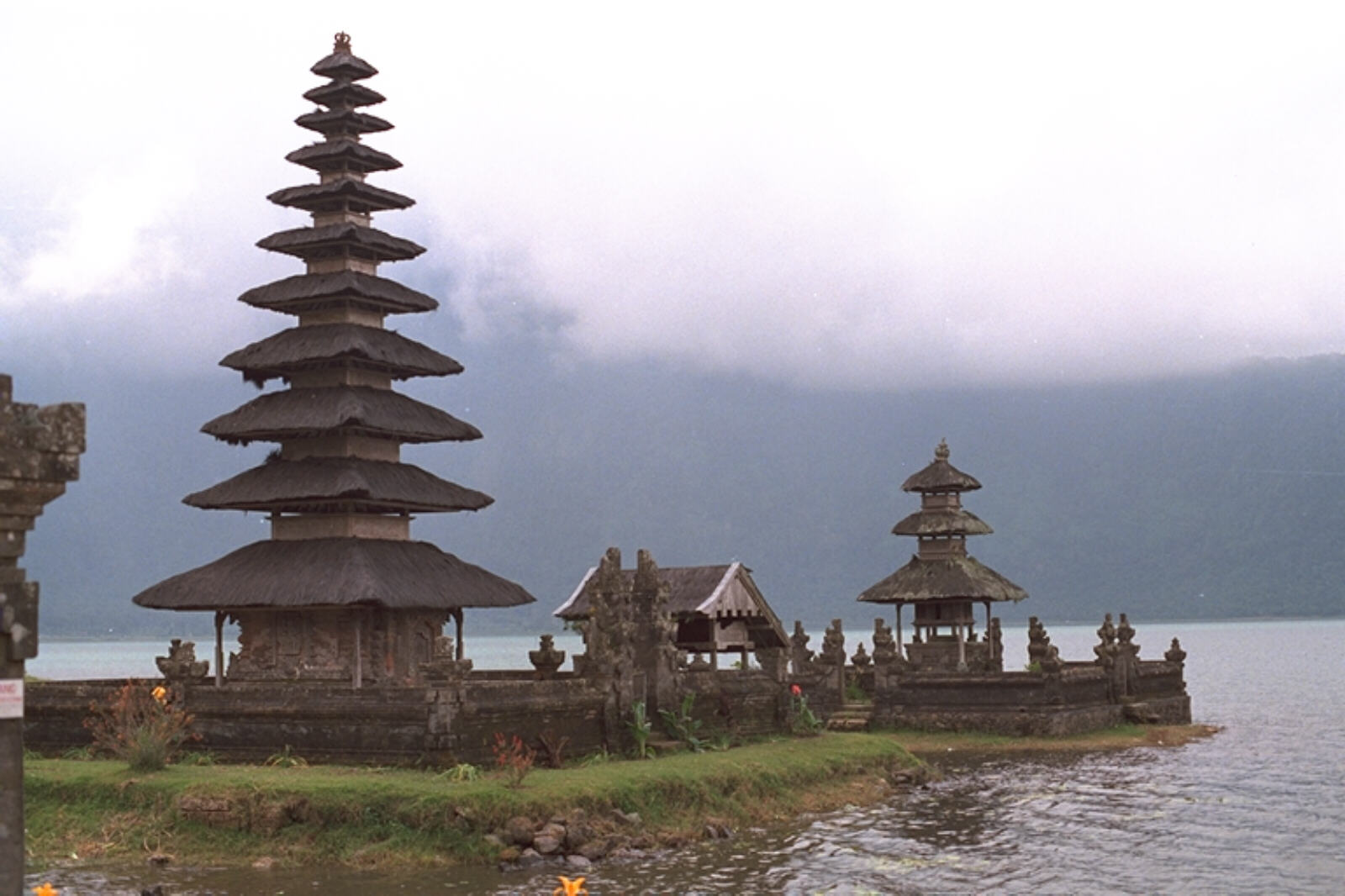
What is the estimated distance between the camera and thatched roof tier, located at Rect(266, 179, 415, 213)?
165 feet

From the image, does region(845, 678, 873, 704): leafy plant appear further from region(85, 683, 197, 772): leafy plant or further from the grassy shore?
region(85, 683, 197, 772): leafy plant

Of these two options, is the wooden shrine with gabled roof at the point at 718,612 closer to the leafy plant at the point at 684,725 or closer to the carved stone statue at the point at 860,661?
the carved stone statue at the point at 860,661

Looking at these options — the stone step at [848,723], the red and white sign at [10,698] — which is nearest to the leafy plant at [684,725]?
the stone step at [848,723]

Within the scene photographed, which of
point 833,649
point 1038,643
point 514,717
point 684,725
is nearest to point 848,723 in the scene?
point 833,649

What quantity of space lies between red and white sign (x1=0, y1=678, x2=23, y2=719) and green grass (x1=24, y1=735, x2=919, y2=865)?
1449 cm

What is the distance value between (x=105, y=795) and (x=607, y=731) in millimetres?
11186

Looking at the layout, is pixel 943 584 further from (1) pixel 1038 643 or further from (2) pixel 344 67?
(2) pixel 344 67

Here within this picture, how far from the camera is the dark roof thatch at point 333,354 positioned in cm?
4772

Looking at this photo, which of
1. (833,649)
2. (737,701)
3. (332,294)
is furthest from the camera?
(833,649)

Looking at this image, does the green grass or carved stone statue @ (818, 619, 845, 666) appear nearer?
the green grass

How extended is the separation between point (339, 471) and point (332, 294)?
588 centimetres

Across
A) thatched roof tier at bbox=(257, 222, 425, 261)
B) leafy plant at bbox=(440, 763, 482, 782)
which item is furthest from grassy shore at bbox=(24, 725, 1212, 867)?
thatched roof tier at bbox=(257, 222, 425, 261)

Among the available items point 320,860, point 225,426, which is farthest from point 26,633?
point 225,426

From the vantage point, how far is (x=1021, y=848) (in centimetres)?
3519
